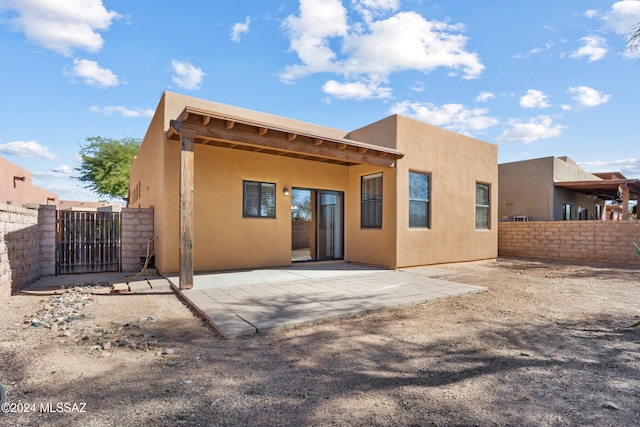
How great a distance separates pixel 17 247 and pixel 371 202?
755 cm

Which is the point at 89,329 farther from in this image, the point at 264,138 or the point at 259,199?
the point at 259,199

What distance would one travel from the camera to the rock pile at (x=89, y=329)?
10.1ft

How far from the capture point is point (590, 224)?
10.6 metres

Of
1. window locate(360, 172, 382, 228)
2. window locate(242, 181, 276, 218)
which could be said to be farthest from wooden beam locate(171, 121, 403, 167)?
window locate(242, 181, 276, 218)

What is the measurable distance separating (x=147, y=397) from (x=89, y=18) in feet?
28.3

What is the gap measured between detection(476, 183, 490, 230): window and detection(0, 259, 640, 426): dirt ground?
5.90 m

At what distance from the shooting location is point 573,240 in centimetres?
1096

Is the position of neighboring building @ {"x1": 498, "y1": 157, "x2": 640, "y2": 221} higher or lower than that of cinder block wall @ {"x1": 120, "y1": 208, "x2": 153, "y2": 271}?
higher

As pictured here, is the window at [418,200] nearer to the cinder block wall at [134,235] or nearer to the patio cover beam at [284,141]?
the patio cover beam at [284,141]

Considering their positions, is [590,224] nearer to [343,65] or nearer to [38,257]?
[343,65]

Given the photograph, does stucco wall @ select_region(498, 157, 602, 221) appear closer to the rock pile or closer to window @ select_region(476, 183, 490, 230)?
window @ select_region(476, 183, 490, 230)

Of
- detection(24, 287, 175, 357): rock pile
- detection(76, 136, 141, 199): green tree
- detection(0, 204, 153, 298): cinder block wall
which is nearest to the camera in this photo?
detection(24, 287, 175, 357): rock pile

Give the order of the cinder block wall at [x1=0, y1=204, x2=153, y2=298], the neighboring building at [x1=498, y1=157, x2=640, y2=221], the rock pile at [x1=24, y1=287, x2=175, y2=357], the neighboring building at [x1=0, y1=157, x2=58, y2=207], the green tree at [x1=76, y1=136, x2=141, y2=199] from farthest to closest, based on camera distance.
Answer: the green tree at [x1=76, y1=136, x2=141, y2=199]
the neighboring building at [x1=498, y1=157, x2=640, y2=221]
the neighboring building at [x1=0, y1=157, x2=58, y2=207]
the cinder block wall at [x1=0, y1=204, x2=153, y2=298]
the rock pile at [x1=24, y1=287, x2=175, y2=357]

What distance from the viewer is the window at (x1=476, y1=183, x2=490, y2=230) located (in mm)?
10242
